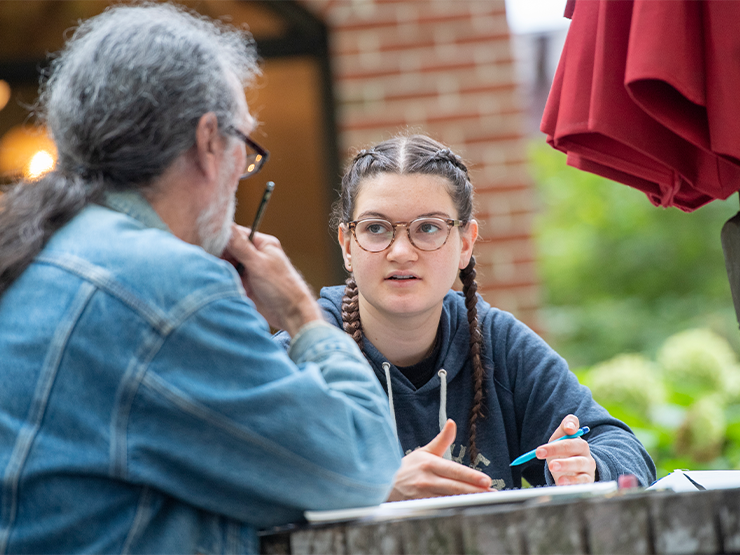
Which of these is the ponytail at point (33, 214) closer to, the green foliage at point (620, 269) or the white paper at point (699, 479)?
the white paper at point (699, 479)

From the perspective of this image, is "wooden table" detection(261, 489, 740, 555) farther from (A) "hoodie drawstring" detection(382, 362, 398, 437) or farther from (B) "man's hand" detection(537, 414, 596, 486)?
(A) "hoodie drawstring" detection(382, 362, 398, 437)

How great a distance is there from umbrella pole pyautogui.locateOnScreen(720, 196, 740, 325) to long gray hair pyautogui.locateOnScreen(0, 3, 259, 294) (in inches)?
40.4

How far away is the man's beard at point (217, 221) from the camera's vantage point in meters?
1.32

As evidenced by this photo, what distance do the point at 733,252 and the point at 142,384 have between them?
1.17 metres

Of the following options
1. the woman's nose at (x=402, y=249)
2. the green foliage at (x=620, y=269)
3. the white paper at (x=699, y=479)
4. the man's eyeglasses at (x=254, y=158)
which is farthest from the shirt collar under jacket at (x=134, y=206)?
the green foliage at (x=620, y=269)

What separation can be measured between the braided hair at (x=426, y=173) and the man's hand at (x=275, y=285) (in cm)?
57

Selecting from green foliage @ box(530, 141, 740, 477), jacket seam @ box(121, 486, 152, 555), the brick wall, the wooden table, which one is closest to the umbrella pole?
the wooden table

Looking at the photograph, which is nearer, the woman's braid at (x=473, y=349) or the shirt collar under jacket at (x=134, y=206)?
the shirt collar under jacket at (x=134, y=206)

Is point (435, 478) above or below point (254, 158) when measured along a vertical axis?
below

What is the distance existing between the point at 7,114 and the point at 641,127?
14.4ft

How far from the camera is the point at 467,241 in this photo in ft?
6.61

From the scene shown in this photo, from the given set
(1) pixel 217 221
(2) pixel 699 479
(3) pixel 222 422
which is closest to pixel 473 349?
(2) pixel 699 479

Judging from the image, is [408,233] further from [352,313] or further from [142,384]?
[142,384]

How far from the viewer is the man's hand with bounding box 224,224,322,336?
135 cm
